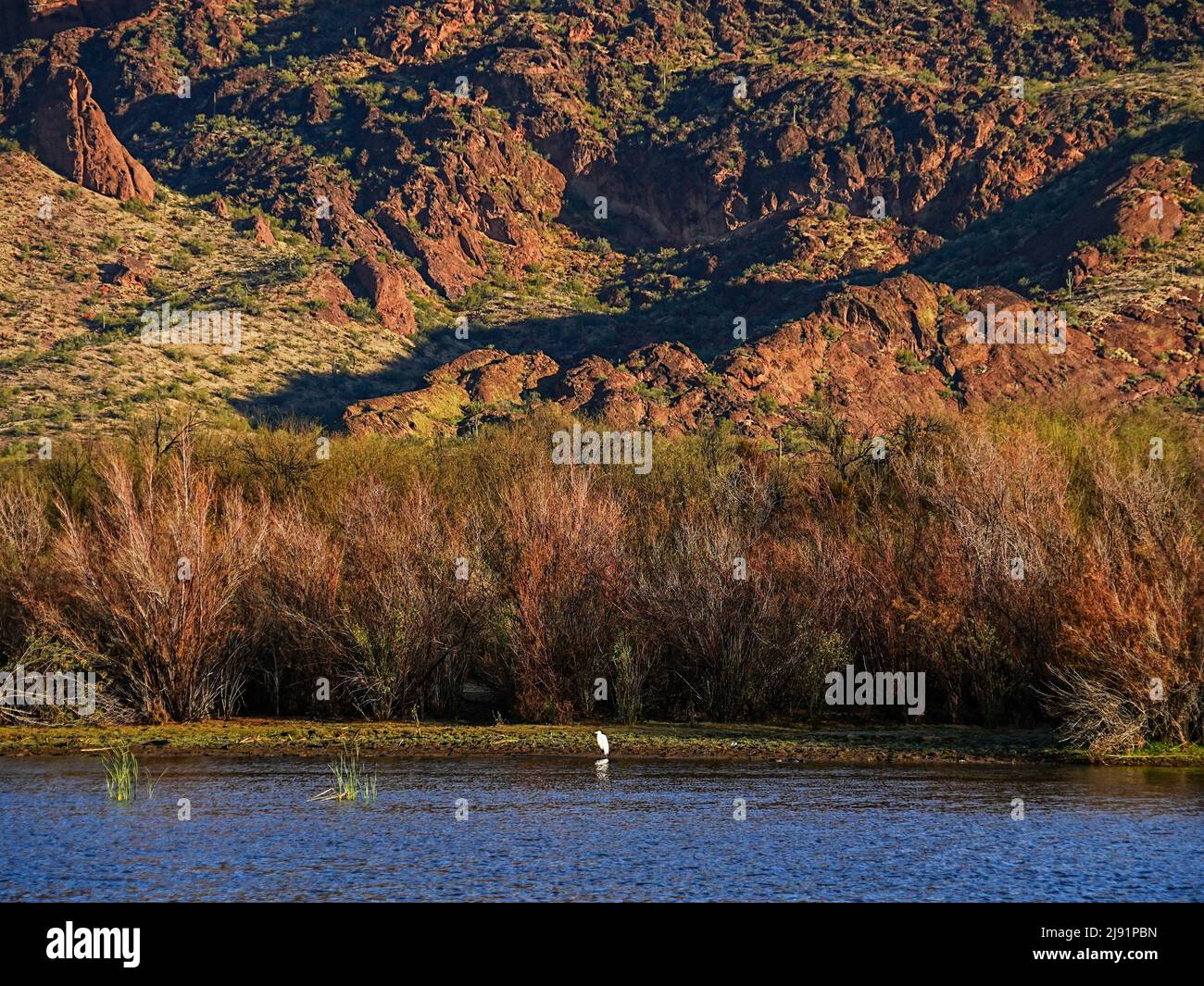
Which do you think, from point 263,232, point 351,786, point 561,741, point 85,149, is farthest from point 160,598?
point 85,149

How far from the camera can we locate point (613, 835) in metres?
21.2

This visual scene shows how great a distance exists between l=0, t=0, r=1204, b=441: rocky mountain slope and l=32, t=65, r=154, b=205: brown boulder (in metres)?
0.38

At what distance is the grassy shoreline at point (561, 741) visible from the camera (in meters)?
29.0

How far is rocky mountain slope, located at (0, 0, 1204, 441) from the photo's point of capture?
3804 inches

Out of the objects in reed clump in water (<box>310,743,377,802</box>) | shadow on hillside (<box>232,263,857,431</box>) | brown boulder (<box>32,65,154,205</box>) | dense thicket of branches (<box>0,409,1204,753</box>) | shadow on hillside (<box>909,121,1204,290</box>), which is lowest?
reed clump in water (<box>310,743,377,802</box>)

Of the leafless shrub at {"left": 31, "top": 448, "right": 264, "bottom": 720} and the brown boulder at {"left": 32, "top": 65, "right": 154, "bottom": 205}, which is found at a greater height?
the brown boulder at {"left": 32, "top": 65, "right": 154, "bottom": 205}

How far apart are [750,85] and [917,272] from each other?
44317 mm

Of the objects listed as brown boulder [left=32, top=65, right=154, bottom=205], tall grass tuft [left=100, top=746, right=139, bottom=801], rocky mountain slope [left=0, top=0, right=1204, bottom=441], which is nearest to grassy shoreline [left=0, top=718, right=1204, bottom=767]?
tall grass tuft [left=100, top=746, right=139, bottom=801]

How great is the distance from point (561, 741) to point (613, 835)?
9.16m

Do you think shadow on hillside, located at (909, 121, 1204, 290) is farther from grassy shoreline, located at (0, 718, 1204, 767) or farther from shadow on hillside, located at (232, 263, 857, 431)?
grassy shoreline, located at (0, 718, 1204, 767)

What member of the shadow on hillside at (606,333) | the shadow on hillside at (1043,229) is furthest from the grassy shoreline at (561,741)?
the shadow on hillside at (1043,229)
